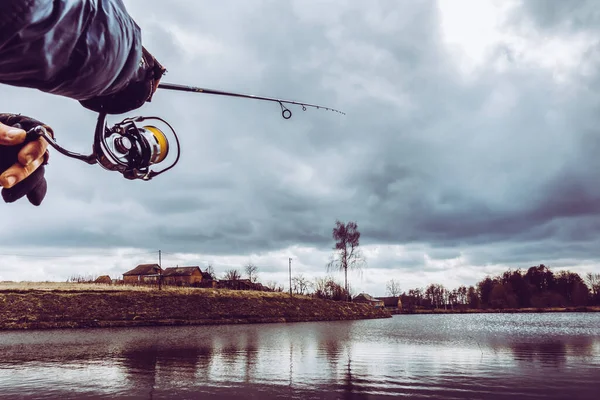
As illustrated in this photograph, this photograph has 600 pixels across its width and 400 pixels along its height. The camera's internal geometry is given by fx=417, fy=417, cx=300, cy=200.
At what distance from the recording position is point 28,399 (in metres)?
9.23

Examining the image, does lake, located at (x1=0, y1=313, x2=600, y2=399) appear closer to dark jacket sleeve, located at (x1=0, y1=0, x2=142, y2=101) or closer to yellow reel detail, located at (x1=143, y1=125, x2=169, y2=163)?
yellow reel detail, located at (x1=143, y1=125, x2=169, y2=163)

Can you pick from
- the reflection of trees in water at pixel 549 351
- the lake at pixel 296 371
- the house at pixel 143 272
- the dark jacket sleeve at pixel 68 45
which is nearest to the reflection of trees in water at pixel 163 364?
the lake at pixel 296 371

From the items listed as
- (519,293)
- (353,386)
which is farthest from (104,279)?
(519,293)

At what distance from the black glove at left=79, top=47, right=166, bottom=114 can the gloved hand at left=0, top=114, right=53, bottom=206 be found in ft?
0.77

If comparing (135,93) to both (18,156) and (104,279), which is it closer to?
(18,156)

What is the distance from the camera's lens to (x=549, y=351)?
1905 cm

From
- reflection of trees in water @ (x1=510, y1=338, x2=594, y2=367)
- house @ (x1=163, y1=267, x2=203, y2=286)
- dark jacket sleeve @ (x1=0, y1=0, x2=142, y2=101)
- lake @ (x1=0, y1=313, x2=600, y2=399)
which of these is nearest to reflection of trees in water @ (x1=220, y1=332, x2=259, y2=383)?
lake @ (x1=0, y1=313, x2=600, y2=399)

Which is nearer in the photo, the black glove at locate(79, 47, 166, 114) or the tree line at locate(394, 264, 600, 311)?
the black glove at locate(79, 47, 166, 114)

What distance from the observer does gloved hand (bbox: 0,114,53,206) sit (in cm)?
127

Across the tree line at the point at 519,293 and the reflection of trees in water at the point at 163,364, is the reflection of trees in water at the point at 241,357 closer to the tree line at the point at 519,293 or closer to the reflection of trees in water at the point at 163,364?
the reflection of trees in water at the point at 163,364

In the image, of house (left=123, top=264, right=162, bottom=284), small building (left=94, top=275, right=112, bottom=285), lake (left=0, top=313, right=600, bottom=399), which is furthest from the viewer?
house (left=123, top=264, right=162, bottom=284)

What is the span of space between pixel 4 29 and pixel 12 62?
11cm

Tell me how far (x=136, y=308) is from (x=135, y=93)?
4167 cm

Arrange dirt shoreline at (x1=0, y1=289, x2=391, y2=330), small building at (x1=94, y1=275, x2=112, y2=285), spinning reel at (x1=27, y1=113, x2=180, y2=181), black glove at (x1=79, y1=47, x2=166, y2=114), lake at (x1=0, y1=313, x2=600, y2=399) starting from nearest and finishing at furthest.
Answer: black glove at (x1=79, y1=47, x2=166, y2=114) < spinning reel at (x1=27, y1=113, x2=180, y2=181) < lake at (x1=0, y1=313, x2=600, y2=399) < dirt shoreline at (x1=0, y1=289, x2=391, y2=330) < small building at (x1=94, y1=275, x2=112, y2=285)
